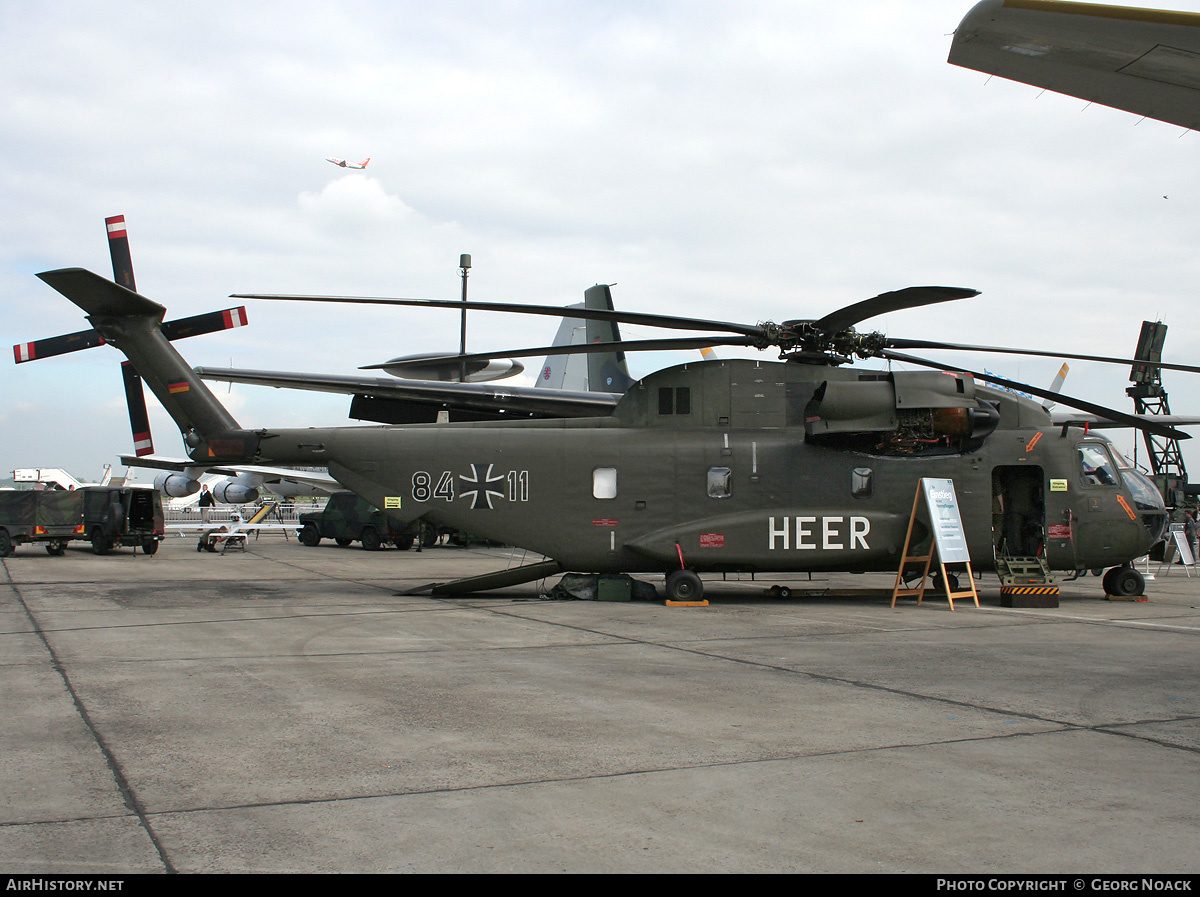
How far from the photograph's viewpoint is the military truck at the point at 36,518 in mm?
25062

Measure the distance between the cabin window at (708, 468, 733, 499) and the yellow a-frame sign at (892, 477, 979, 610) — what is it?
2.74 meters

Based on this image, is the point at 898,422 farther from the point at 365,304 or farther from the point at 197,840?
the point at 197,840

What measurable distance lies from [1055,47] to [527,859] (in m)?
3.99

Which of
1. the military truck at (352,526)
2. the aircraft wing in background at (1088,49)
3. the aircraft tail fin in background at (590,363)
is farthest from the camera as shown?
the military truck at (352,526)

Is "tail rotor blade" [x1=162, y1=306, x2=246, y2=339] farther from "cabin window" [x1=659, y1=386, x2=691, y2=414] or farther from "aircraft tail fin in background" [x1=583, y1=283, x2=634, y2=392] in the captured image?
"aircraft tail fin in background" [x1=583, y1=283, x2=634, y2=392]

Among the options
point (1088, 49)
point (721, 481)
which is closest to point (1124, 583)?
point (721, 481)

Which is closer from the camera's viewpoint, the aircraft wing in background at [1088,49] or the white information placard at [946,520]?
the aircraft wing in background at [1088,49]

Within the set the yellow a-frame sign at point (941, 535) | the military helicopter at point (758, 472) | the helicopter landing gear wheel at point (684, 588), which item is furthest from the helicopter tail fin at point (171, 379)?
the yellow a-frame sign at point (941, 535)

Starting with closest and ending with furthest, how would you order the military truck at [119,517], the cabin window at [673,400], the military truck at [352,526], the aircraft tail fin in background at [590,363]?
1. the cabin window at [673,400]
2. the military truck at [119,517]
3. the aircraft tail fin in background at [590,363]
4. the military truck at [352,526]

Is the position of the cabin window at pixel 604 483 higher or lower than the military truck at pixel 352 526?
higher

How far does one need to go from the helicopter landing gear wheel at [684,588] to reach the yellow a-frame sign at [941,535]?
2.90 meters

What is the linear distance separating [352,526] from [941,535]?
22.4 metres

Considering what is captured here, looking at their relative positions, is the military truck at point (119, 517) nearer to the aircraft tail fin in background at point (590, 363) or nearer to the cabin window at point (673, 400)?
the aircraft tail fin in background at point (590, 363)

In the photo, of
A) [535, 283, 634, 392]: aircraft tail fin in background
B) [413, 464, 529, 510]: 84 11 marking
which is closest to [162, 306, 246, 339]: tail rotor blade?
[413, 464, 529, 510]: 84 11 marking
